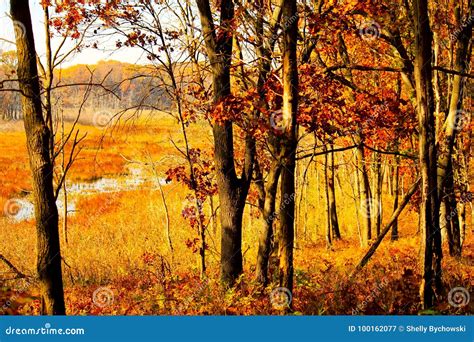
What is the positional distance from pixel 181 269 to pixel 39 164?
887cm

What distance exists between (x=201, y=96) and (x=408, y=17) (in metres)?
5.10

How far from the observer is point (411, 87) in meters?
12.0

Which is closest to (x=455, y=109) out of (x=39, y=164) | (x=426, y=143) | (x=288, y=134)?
(x=426, y=143)

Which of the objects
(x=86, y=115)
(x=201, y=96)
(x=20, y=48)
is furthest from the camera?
(x=86, y=115)

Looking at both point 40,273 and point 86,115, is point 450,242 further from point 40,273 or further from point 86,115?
point 86,115

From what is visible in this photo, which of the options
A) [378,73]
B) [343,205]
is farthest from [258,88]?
[343,205]

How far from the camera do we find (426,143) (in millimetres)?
7059

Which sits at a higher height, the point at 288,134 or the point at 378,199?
the point at 288,134

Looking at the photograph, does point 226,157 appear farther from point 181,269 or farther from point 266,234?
point 181,269

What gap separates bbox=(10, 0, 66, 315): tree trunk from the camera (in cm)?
616

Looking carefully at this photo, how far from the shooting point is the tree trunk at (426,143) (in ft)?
23.0

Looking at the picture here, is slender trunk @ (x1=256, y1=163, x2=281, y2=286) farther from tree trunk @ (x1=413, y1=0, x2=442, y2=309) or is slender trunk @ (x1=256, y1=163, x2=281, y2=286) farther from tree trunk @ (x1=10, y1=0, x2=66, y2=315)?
tree trunk @ (x1=10, y1=0, x2=66, y2=315)

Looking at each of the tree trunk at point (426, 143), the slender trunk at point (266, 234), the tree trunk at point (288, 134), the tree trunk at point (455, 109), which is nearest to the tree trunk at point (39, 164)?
the tree trunk at point (288, 134)

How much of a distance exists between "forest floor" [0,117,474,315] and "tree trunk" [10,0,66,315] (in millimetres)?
364
